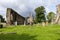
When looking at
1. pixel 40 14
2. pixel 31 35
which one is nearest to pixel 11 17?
pixel 40 14

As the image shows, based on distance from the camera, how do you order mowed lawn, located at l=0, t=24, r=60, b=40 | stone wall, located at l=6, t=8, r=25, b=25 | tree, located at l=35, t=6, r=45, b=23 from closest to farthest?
mowed lawn, located at l=0, t=24, r=60, b=40
stone wall, located at l=6, t=8, r=25, b=25
tree, located at l=35, t=6, r=45, b=23

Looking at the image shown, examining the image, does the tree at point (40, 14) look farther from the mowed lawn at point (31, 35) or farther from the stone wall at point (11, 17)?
the mowed lawn at point (31, 35)

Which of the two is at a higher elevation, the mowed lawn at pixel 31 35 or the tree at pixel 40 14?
the tree at pixel 40 14

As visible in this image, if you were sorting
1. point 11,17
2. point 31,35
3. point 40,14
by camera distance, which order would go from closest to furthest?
point 31,35 → point 11,17 → point 40,14

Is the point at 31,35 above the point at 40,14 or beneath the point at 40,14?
beneath

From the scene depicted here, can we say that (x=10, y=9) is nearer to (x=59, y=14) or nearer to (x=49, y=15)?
(x=59, y=14)

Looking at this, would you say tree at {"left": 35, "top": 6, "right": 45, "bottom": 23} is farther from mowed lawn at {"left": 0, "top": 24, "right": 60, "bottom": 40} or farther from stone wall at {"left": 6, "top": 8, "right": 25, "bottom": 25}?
mowed lawn at {"left": 0, "top": 24, "right": 60, "bottom": 40}

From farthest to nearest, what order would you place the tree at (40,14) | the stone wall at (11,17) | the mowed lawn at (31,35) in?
the tree at (40,14)
the stone wall at (11,17)
the mowed lawn at (31,35)

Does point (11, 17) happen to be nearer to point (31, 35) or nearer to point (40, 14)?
point (40, 14)

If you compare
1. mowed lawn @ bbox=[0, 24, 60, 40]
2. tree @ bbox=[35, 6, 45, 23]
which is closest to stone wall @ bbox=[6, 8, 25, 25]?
tree @ bbox=[35, 6, 45, 23]

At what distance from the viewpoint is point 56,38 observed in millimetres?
22109

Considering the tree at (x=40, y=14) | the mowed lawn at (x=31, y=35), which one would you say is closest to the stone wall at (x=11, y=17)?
the tree at (x=40, y=14)

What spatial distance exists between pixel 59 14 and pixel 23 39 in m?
55.4

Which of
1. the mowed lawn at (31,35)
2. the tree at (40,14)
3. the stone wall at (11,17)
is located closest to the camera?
the mowed lawn at (31,35)
